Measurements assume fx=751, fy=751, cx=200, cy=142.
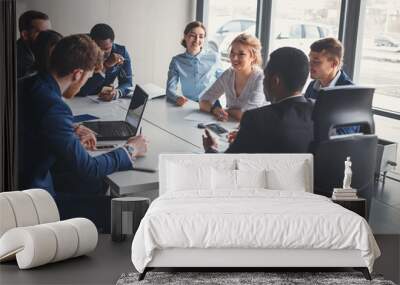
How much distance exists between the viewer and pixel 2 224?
635cm

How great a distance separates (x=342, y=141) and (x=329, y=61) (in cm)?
88

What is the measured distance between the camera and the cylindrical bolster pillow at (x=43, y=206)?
666cm

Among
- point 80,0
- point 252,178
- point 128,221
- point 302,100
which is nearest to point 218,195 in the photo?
point 252,178

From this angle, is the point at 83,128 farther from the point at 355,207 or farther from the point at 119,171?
the point at 355,207

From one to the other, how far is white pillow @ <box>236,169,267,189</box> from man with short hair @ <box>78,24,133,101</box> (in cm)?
→ 162

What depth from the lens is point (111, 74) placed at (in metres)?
8.05

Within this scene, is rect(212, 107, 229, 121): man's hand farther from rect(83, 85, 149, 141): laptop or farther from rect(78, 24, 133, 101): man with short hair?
rect(78, 24, 133, 101): man with short hair

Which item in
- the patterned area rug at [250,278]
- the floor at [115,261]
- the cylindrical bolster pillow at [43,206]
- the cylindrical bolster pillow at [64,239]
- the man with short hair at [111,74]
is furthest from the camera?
the man with short hair at [111,74]

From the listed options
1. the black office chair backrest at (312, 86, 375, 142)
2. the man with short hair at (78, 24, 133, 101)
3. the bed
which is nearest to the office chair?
the black office chair backrest at (312, 86, 375, 142)

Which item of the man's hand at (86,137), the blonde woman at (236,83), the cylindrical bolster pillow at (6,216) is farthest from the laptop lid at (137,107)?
the cylindrical bolster pillow at (6,216)

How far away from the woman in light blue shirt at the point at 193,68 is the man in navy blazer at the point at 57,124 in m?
0.68

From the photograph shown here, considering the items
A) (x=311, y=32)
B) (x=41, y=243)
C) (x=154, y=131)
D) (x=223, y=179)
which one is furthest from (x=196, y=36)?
(x=41, y=243)

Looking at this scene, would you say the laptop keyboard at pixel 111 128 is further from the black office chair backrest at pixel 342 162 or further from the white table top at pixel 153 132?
the black office chair backrest at pixel 342 162

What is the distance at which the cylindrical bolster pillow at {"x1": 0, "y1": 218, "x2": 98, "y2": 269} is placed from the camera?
6078 mm
